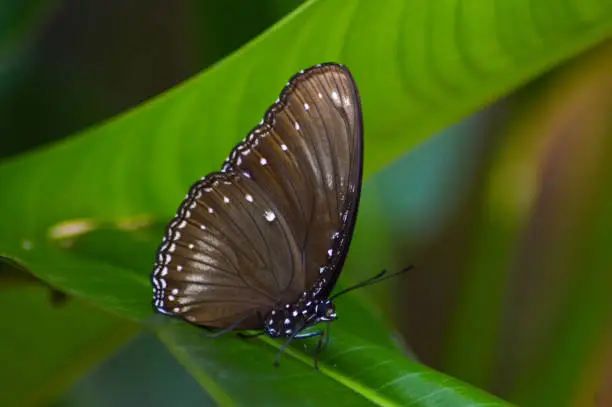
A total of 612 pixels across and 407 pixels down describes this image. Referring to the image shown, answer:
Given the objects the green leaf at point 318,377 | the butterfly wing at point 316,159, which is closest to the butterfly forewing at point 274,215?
the butterfly wing at point 316,159

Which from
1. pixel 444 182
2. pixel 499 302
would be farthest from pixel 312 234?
pixel 444 182

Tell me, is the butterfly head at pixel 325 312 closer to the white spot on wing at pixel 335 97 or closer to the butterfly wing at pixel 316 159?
the butterfly wing at pixel 316 159

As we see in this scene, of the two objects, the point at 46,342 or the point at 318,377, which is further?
the point at 46,342

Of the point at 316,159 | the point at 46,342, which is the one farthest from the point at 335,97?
the point at 46,342

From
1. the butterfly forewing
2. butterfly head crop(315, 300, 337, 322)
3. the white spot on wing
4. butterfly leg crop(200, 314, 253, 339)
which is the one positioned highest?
the white spot on wing

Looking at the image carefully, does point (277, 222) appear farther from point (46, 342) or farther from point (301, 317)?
point (46, 342)

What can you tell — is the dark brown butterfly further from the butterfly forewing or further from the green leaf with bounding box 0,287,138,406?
the green leaf with bounding box 0,287,138,406

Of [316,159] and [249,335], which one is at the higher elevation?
[316,159]

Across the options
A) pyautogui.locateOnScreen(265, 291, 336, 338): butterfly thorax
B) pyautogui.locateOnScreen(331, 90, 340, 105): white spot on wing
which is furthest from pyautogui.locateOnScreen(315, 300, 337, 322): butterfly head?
pyautogui.locateOnScreen(331, 90, 340, 105): white spot on wing
